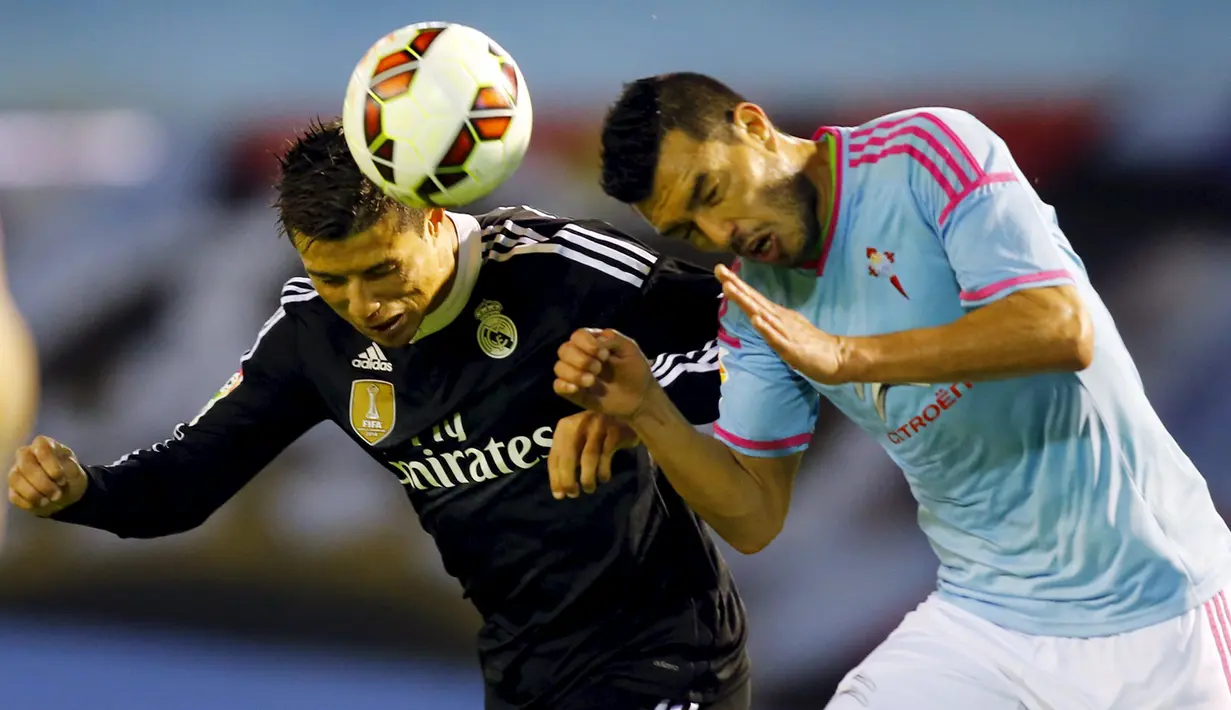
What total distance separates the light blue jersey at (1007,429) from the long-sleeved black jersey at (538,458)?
0.38m

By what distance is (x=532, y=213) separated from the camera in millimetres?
2215

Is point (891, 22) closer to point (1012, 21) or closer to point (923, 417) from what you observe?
point (1012, 21)

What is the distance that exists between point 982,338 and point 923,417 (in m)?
0.32

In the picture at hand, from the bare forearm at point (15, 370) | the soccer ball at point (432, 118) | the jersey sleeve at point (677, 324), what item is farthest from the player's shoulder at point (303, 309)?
the bare forearm at point (15, 370)

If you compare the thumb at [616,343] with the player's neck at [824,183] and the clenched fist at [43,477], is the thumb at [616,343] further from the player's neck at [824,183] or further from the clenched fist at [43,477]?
the clenched fist at [43,477]

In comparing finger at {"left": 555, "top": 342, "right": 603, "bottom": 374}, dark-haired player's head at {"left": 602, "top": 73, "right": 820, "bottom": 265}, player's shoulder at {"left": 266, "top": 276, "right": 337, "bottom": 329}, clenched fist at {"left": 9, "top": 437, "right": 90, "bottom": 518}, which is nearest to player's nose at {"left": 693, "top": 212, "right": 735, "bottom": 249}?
dark-haired player's head at {"left": 602, "top": 73, "right": 820, "bottom": 265}

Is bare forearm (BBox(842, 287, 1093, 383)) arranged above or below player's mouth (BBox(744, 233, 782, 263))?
below

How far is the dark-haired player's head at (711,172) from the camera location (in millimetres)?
1687

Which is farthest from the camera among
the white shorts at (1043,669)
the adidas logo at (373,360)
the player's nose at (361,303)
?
the adidas logo at (373,360)

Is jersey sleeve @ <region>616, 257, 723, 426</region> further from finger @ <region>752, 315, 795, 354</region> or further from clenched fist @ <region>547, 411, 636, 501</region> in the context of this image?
finger @ <region>752, 315, 795, 354</region>

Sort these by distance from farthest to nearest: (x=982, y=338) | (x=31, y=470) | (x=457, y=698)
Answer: (x=457, y=698), (x=31, y=470), (x=982, y=338)

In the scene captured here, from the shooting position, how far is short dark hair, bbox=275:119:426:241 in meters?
1.86

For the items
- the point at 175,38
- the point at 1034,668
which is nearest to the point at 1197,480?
the point at 1034,668

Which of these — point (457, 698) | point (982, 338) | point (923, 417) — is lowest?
point (457, 698)
